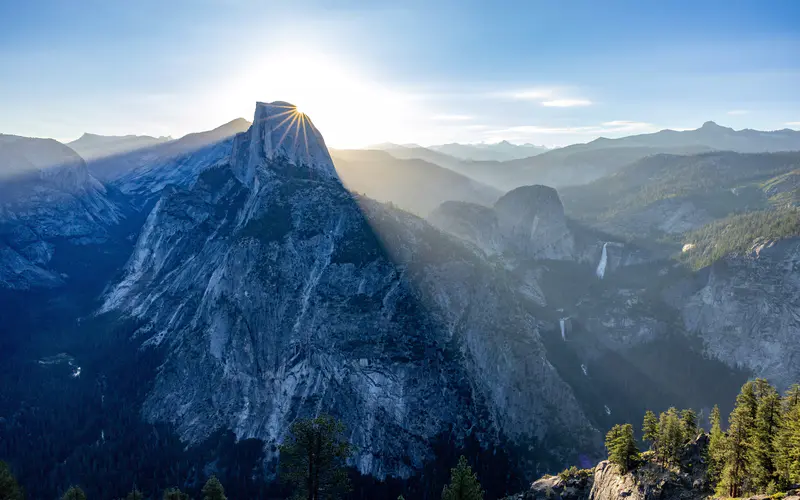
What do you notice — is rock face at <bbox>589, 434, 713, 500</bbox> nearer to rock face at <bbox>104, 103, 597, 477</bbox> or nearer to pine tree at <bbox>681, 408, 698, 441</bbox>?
pine tree at <bbox>681, 408, 698, 441</bbox>

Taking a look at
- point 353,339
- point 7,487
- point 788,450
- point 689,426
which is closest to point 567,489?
point 689,426

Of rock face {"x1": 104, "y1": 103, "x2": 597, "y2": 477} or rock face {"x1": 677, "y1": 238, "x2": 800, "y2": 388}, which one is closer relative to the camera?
rock face {"x1": 104, "y1": 103, "x2": 597, "y2": 477}

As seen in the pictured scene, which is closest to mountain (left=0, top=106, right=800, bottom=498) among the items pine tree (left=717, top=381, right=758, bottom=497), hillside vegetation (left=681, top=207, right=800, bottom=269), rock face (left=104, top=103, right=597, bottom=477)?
rock face (left=104, top=103, right=597, bottom=477)

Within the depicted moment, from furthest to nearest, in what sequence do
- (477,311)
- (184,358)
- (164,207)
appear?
(164,207)
(184,358)
(477,311)

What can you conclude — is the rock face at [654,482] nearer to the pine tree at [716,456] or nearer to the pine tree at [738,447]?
the pine tree at [716,456]

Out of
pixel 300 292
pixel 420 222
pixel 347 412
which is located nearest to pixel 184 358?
pixel 300 292

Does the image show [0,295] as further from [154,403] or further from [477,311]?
[477,311]
